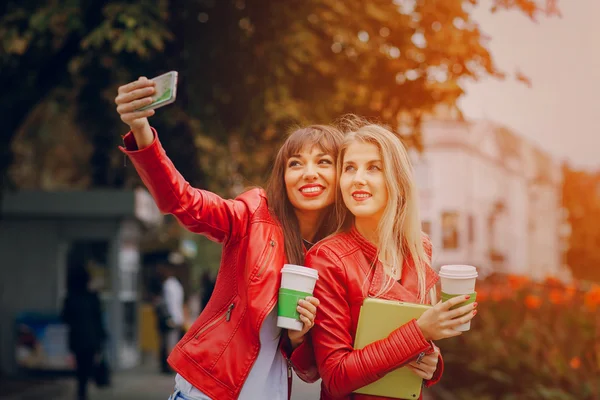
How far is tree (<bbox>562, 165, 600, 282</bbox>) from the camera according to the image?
8194cm

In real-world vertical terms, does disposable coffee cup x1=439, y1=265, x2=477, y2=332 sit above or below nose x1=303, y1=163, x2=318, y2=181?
below

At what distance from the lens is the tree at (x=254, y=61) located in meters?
8.73

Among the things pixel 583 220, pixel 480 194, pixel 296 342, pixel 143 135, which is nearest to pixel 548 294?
pixel 296 342

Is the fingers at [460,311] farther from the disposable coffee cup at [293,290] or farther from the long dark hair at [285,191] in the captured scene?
the long dark hair at [285,191]

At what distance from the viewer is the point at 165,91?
282cm

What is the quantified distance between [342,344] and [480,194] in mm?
73526

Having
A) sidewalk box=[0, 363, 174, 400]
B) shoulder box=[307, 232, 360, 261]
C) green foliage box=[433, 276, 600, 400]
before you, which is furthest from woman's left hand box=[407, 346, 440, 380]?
sidewalk box=[0, 363, 174, 400]

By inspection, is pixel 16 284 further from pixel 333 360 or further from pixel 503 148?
pixel 503 148

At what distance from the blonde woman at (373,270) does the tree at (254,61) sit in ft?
17.0

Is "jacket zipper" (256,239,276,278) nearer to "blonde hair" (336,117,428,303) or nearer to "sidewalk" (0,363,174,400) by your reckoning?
"blonde hair" (336,117,428,303)

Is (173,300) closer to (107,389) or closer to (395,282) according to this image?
(107,389)

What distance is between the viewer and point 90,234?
15781 millimetres

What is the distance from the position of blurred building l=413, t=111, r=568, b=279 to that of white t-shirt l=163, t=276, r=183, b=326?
142 ft

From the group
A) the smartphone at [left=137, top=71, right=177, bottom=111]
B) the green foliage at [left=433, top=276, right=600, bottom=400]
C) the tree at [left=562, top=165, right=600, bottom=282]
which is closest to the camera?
the smartphone at [left=137, top=71, right=177, bottom=111]
